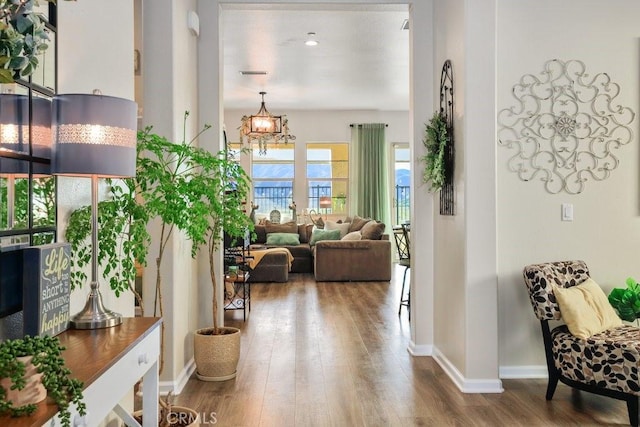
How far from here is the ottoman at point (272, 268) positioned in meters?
8.66

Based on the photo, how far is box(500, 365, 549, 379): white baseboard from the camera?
3.87 metres

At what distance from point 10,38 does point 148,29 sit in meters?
2.48

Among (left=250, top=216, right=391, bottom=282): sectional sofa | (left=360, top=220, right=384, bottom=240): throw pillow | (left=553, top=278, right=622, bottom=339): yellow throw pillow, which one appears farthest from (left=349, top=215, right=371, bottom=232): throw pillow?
(left=553, top=278, right=622, bottom=339): yellow throw pillow

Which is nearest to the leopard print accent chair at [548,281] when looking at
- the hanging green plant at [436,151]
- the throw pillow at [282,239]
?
the hanging green plant at [436,151]

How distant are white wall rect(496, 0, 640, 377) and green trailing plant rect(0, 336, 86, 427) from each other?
10.7 feet

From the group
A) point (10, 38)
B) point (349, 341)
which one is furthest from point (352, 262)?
point (10, 38)

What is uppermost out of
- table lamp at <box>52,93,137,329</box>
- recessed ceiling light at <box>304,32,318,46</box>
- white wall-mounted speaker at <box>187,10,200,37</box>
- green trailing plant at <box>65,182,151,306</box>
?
recessed ceiling light at <box>304,32,318,46</box>

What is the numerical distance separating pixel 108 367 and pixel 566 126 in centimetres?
354

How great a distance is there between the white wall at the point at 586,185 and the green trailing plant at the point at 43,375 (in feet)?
10.7

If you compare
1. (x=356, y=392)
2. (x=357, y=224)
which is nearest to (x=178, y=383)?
(x=356, y=392)

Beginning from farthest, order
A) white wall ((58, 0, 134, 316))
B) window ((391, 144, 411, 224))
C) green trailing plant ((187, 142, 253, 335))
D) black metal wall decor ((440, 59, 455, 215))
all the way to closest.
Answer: window ((391, 144, 411, 224)), black metal wall decor ((440, 59, 455, 215)), green trailing plant ((187, 142, 253, 335)), white wall ((58, 0, 134, 316))

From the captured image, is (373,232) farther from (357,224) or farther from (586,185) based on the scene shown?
(586,185)

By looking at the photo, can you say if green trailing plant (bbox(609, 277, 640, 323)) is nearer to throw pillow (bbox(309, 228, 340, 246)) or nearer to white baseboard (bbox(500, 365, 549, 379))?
white baseboard (bbox(500, 365, 549, 379))

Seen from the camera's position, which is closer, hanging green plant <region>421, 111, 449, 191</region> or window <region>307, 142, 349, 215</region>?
hanging green plant <region>421, 111, 449, 191</region>
